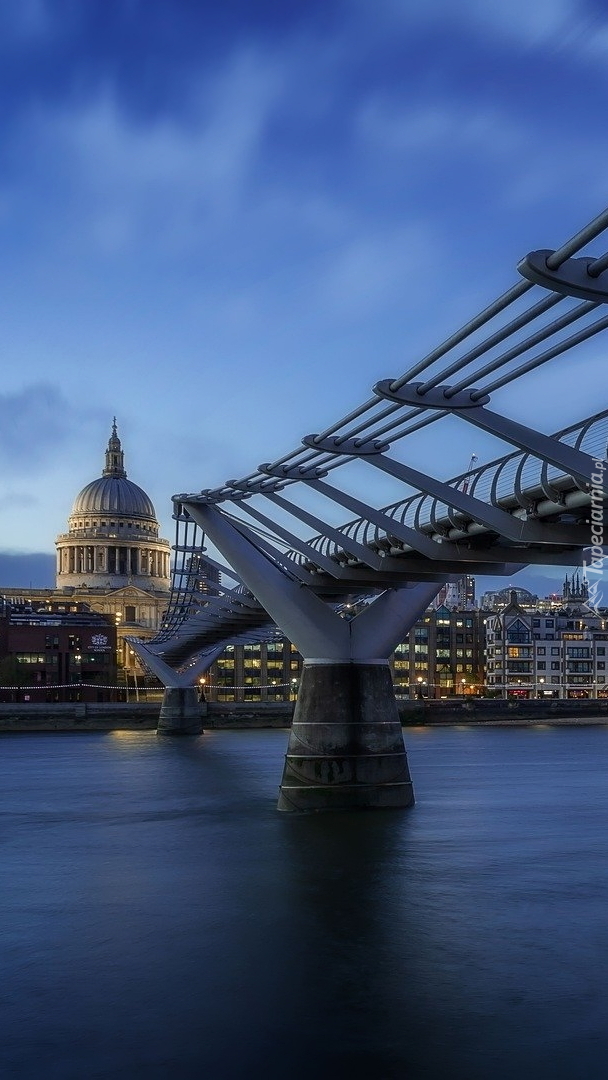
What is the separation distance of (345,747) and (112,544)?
139 meters

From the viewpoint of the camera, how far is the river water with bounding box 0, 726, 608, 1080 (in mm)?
13953

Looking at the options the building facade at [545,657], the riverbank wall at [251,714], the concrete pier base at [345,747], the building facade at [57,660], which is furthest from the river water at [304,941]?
the building facade at [545,657]

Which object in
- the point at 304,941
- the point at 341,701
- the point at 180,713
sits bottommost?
the point at 304,941

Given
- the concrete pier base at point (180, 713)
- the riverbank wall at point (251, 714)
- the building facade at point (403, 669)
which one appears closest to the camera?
the concrete pier base at point (180, 713)

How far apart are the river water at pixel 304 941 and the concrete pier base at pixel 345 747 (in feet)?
2.44

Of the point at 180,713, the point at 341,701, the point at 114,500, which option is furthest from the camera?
the point at 114,500

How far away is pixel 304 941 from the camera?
1892 cm

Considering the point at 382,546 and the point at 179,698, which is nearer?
the point at 382,546

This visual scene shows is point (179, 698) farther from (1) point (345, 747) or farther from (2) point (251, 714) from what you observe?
(1) point (345, 747)

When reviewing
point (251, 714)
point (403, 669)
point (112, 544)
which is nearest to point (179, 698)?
point (251, 714)

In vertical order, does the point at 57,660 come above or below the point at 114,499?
below

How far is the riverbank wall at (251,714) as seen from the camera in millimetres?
95500

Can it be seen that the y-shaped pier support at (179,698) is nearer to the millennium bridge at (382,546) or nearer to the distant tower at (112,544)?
the millennium bridge at (382,546)

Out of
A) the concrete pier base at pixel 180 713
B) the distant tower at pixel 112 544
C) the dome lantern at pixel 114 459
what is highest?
the dome lantern at pixel 114 459
